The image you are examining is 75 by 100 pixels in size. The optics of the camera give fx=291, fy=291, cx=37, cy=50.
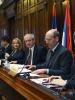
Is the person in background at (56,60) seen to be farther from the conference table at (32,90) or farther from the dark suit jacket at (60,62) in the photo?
the conference table at (32,90)

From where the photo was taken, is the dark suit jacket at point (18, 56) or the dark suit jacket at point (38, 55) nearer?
the dark suit jacket at point (38, 55)

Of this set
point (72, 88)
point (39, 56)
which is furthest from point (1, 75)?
point (72, 88)

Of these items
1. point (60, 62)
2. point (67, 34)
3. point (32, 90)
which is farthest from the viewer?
point (67, 34)

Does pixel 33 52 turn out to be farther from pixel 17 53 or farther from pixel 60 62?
pixel 60 62

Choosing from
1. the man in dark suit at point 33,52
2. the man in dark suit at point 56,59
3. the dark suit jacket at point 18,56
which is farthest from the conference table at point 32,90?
the dark suit jacket at point 18,56

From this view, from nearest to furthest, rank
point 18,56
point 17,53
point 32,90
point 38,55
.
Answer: point 32,90 → point 38,55 → point 18,56 → point 17,53

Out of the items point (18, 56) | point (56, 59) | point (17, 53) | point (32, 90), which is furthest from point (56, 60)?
point (17, 53)

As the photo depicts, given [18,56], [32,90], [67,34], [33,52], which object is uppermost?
[67,34]

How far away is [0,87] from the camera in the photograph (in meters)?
5.63

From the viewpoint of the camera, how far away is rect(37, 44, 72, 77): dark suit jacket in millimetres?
3954

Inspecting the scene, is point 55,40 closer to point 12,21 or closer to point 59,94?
point 59,94

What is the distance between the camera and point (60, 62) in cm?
416

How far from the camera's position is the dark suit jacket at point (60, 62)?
13.0 ft

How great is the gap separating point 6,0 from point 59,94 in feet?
33.6
